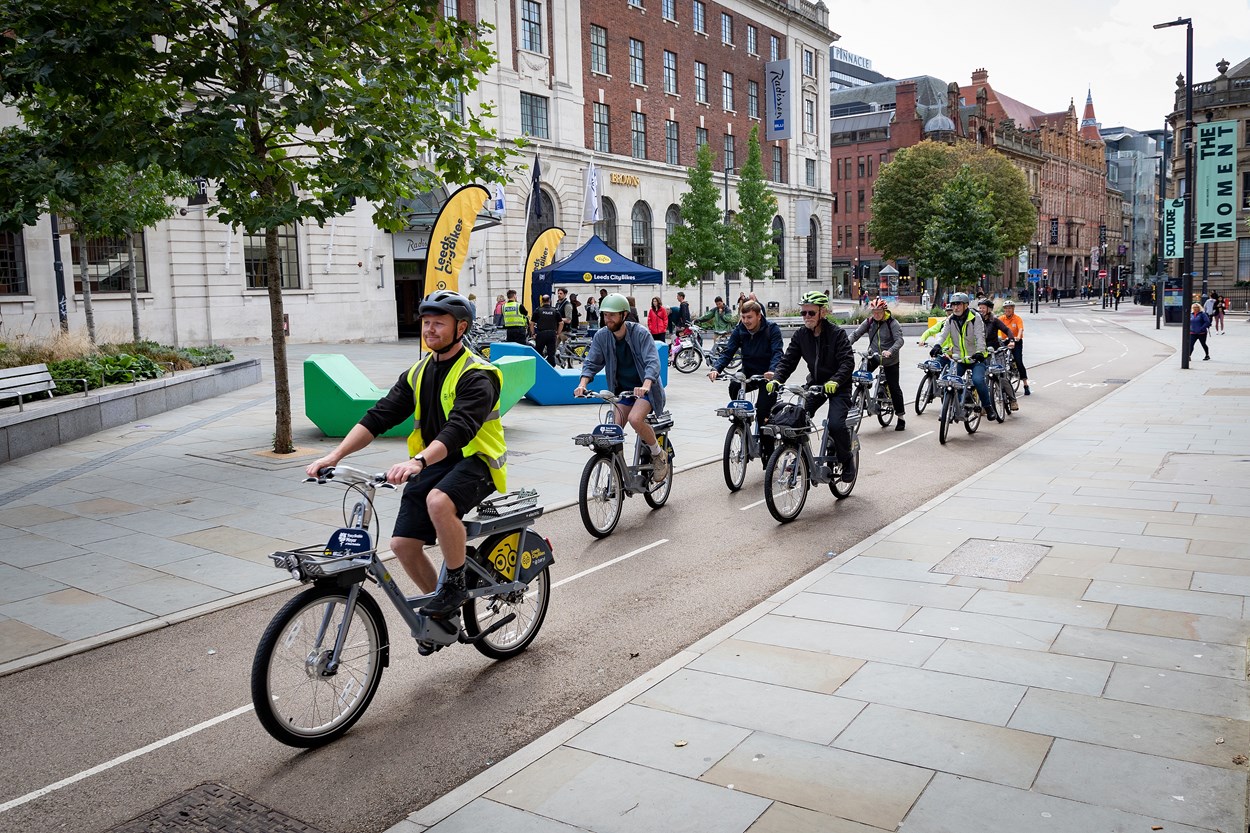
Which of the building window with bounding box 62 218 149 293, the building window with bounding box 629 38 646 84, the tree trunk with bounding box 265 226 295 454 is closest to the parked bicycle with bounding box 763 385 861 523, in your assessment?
the tree trunk with bounding box 265 226 295 454

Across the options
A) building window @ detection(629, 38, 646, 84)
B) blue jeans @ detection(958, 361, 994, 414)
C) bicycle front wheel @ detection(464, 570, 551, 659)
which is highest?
building window @ detection(629, 38, 646, 84)

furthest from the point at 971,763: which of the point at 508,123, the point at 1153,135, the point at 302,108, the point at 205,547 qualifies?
the point at 1153,135

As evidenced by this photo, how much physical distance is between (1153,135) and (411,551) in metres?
171

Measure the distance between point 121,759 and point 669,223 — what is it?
47.8m

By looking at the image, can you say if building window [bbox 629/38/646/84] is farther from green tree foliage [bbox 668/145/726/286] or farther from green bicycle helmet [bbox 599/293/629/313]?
green bicycle helmet [bbox 599/293/629/313]

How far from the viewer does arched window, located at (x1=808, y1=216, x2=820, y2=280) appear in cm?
6349

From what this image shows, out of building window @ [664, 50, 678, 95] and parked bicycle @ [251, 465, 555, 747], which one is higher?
building window @ [664, 50, 678, 95]

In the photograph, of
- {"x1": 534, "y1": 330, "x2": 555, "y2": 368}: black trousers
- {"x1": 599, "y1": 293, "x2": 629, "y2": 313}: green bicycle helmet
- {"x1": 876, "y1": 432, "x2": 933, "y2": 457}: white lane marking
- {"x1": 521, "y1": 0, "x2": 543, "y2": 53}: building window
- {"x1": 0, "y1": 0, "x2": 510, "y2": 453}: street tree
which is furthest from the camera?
{"x1": 521, "y1": 0, "x2": 543, "y2": 53}: building window

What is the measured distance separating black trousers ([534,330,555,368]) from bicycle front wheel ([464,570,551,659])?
18.4m

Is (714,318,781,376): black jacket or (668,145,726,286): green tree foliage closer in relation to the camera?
(714,318,781,376): black jacket

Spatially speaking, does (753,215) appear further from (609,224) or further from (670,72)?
(670,72)

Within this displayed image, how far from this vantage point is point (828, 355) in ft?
29.9

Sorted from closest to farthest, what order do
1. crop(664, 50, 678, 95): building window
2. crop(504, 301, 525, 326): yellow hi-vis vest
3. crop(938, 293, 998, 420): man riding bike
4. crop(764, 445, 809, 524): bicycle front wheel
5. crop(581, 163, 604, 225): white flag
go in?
crop(764, 445, 809, 524): bicycle front wheel
crop(938, 293, 998, 420): man riding bike
crop(504, 301, 525, 326): yellow hi-vis vest
crop(581, 163, 604, 225): white flag
crop(664, 50, 678, 95): building window

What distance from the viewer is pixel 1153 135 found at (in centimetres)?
14988
